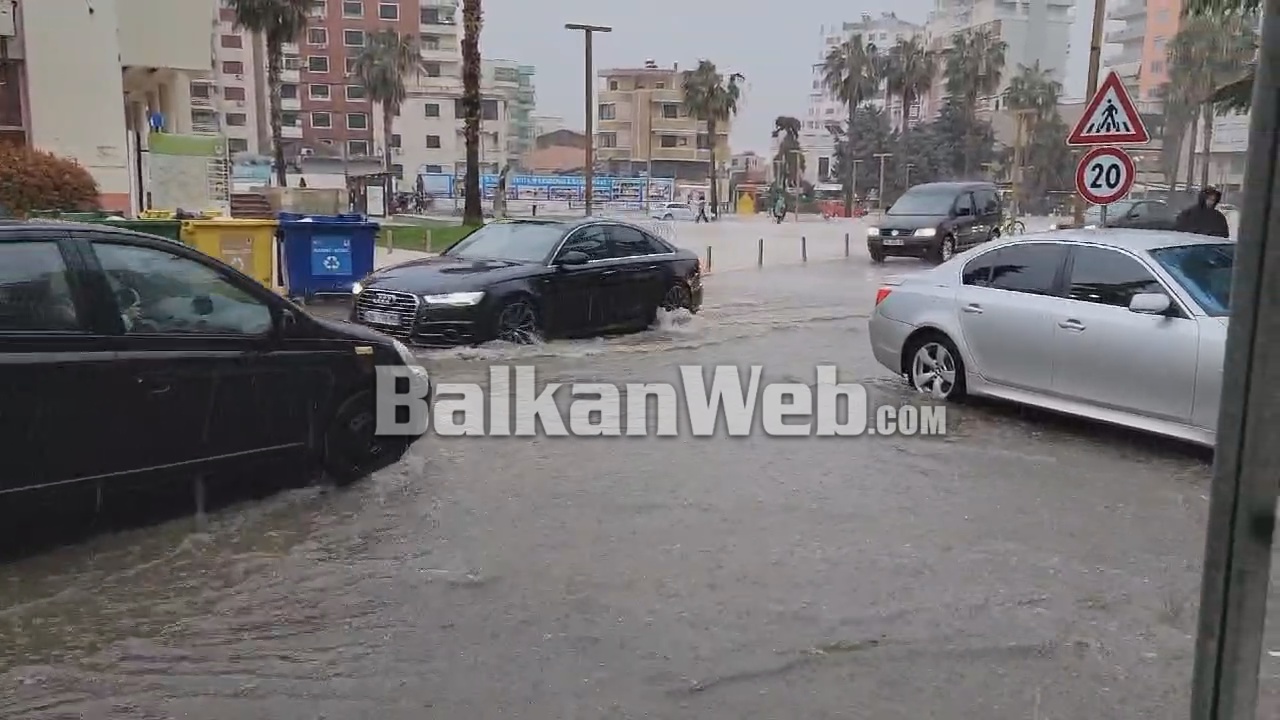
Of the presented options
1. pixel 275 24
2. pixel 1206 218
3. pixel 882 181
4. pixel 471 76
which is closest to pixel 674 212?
pixel 275 24

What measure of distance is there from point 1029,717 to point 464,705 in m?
1.95

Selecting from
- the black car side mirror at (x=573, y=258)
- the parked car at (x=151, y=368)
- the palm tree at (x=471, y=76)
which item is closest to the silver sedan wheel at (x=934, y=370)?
the black car side mirror at (x=573, y=258)

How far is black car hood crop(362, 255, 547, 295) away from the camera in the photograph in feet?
35.6

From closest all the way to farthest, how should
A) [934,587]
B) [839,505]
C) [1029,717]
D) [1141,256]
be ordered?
[1029,717]
[934,587]
[839,505]
[1141,256]

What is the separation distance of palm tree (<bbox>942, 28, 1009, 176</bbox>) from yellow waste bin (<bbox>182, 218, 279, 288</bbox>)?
7426 centimetres

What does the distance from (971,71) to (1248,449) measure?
8513 cm

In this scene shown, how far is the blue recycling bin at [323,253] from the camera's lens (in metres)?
14.5

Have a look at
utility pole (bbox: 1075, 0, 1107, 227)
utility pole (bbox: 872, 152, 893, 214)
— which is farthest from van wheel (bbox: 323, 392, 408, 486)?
utility pole (bbox: 872, 152, 893, 214)

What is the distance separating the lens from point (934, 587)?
5.02 metres

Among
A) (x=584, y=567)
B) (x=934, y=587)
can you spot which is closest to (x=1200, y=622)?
(x=934, y=587)

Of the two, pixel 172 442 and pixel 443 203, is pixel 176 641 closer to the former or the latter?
pixel 172 442

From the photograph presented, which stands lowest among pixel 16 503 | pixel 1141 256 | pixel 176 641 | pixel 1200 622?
pixel 176 641

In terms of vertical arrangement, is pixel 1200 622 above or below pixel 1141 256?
below

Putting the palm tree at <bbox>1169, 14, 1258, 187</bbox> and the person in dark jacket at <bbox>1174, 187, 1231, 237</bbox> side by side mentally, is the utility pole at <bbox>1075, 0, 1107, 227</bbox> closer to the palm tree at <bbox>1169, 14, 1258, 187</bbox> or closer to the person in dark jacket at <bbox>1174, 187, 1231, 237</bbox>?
the person in dark jacket at <bbox>1174, 187, 1231, 237</bbox>
